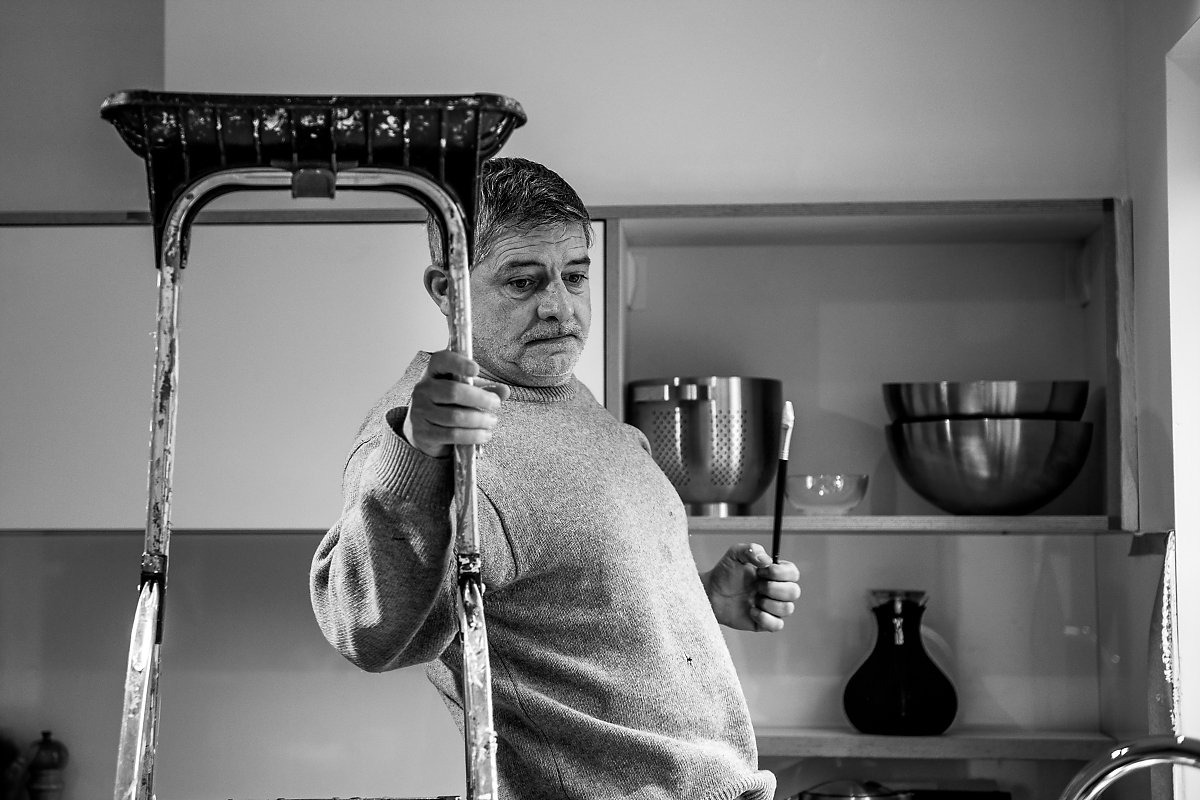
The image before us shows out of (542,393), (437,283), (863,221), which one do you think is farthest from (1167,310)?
(437,283)

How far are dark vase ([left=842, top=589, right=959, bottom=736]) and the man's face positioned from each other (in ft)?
3.32

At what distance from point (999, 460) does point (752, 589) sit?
591 mm

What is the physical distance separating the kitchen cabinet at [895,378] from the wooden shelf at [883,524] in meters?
0.21

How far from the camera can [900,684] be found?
7.01 ft

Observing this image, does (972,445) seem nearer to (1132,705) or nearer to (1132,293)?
(1132,293)

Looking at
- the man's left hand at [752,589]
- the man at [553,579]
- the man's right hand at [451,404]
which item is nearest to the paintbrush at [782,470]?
the man's left hand at [752,589]

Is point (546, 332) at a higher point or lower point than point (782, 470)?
higher

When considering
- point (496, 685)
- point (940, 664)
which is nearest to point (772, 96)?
point (940, 664)

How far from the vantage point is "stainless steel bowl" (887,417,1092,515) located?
2014 mm

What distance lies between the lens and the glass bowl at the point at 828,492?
2.07m

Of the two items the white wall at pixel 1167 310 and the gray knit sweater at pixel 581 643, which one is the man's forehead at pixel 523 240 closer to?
the gray knit sweater at pixel 581 643

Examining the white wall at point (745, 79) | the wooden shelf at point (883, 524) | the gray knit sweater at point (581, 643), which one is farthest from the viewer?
the white wall at point (745, 79)

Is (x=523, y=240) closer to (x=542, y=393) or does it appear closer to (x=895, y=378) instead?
(x=542, y=393)

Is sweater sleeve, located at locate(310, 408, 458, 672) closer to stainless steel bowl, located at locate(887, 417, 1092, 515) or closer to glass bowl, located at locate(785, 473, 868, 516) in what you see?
glass bowl, located at locate(785, 473, 868, 516)
